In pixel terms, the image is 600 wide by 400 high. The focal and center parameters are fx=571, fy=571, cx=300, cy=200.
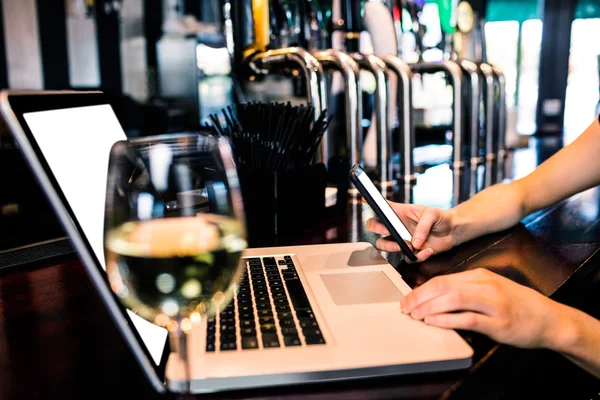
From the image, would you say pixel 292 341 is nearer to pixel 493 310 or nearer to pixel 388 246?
pixel 493 310

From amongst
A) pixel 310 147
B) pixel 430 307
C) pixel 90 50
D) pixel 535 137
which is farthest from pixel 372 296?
pixel 90 50

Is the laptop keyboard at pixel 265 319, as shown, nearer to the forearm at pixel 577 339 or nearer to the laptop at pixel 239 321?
the laptop at pixel 239 321

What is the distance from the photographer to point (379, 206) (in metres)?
0.90

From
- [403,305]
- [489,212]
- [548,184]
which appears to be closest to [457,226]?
[489,212]

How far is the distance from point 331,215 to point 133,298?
0.91 m

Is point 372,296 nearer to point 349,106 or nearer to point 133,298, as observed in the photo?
point 133,298

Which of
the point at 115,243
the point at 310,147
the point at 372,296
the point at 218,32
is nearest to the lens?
the point at 115,243

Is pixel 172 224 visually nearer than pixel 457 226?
Yes

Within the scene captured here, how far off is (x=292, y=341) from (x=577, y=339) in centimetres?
38

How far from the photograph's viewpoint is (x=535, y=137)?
358cm

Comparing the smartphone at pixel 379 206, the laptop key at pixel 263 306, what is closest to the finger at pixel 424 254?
the smartphone at pixel 379 206

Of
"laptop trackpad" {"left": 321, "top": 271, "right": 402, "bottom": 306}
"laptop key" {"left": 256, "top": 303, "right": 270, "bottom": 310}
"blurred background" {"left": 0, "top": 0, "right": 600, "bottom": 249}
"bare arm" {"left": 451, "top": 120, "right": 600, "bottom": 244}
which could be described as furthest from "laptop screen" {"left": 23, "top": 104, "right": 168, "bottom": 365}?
"bare arm" {"left": 451, "top": 120, "right": 600, "bottom": 244}

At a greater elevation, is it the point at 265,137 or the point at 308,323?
the point at 265,137

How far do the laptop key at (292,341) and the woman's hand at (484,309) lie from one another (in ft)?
0.46
